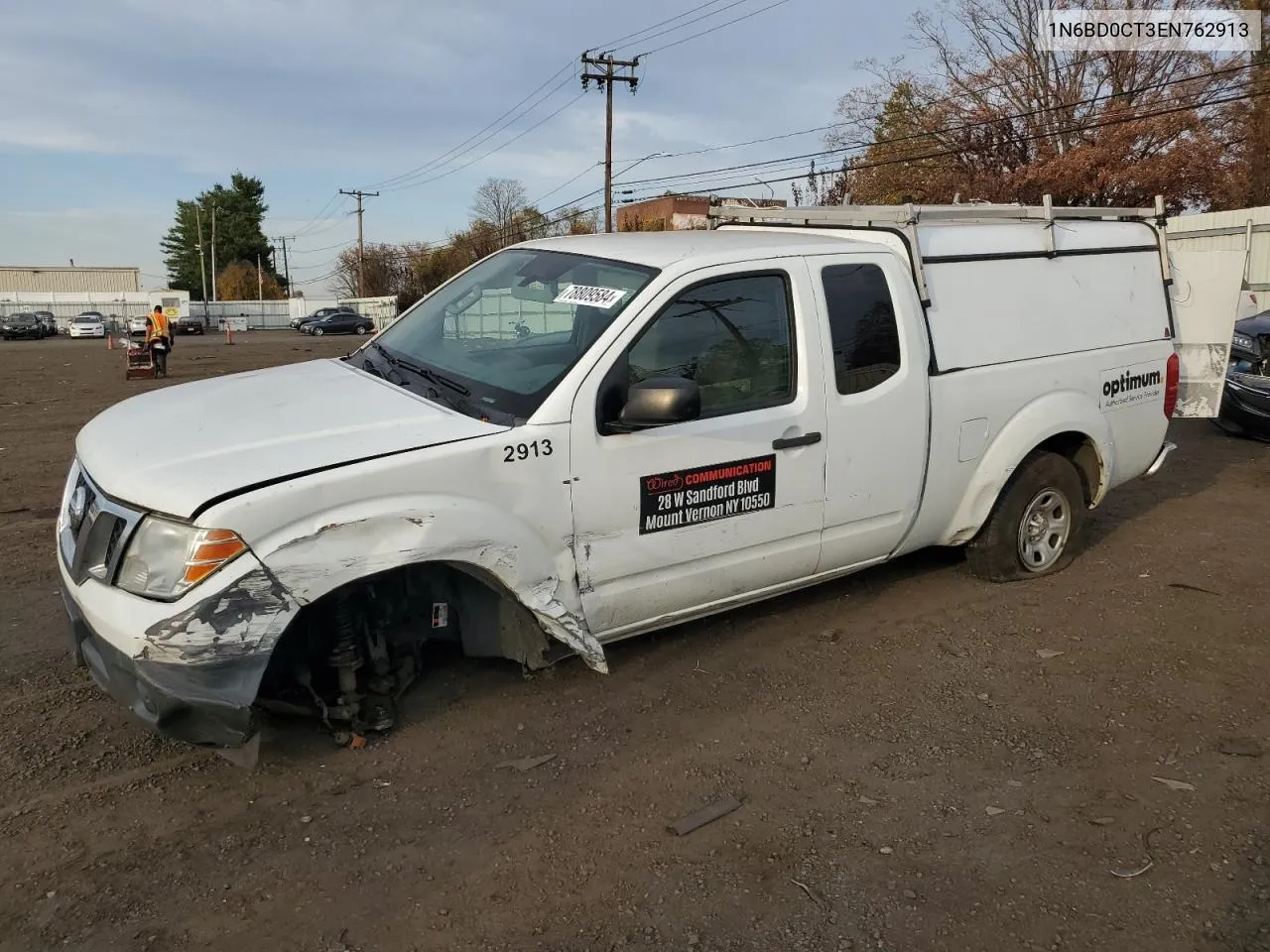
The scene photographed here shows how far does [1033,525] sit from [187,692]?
172 inches

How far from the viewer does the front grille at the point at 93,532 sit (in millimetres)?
2959

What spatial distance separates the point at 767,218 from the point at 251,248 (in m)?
103

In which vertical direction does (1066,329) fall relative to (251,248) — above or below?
below

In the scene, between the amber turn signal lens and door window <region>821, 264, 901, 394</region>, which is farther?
door window <region>821, 264, 901, 394</region>

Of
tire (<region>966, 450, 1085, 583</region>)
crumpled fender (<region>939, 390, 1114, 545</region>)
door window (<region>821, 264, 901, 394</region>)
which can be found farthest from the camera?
tire (<region>966, 450, 1085, 583</region>)

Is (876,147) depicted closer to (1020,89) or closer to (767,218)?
(1020,89)

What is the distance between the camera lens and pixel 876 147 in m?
32.9

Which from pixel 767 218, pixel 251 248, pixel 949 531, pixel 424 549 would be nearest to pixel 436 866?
pixel 424 549

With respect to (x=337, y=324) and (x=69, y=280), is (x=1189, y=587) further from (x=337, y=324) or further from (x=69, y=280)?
(x=69, y=280)

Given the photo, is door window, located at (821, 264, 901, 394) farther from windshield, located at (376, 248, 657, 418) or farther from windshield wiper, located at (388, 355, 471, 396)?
windshield wiper, located at (388, 355, 471, 396)

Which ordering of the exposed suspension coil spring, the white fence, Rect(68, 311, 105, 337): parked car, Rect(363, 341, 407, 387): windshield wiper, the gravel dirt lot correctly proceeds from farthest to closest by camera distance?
the white fence → Rect(68, 311, 105, 337): parked car → Rect(363, 341, 407, 387): windshield wiper → the exposed suspension coil spring → the gravel dirt lot

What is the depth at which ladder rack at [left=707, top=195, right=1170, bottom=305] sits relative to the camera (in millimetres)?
4551

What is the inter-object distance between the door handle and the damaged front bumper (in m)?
2.11

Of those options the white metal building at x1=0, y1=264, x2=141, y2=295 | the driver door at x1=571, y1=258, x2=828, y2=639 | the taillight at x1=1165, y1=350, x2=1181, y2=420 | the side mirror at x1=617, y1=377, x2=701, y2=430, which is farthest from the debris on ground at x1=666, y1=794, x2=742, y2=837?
the white metal building at x1=0, y1=264, x2=141, y2=295
